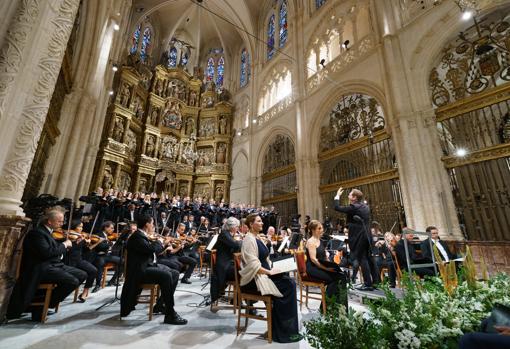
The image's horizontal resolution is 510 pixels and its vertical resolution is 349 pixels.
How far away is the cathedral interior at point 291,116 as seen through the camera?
324 cm

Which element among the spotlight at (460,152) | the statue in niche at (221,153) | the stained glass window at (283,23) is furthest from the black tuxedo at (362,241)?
the stained glass window at (283,23)

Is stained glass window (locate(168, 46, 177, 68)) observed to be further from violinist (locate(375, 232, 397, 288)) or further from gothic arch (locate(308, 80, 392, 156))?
violinist (locate(375, 232, 397, 288))

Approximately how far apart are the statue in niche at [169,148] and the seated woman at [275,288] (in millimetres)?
15592

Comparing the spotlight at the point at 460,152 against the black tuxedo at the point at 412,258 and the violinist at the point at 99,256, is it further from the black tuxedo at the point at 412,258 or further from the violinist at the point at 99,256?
the violinist at the point at 99,256

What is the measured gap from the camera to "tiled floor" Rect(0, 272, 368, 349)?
233 centimetres

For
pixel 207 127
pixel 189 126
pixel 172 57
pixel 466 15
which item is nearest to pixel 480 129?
pixel 466 15

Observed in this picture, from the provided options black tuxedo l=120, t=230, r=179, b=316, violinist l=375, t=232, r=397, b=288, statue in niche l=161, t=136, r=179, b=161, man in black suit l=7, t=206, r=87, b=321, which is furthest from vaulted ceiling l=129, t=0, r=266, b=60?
man in black suit l=7, t=206, r=87, b=321

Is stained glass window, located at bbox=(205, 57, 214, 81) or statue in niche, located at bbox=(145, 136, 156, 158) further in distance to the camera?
stained glass window, located at bbox=(205, 57, 214, 81)

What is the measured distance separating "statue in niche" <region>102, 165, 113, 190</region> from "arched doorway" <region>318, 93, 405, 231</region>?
11.0 meters

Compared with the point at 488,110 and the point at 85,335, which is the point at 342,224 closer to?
the point at 488,110

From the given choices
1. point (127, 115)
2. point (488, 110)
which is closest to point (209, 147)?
point (127, 115)

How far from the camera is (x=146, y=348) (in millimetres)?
2264

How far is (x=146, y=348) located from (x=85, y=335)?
77cm

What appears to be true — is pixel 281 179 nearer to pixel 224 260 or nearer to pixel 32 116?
pixel 224 260
